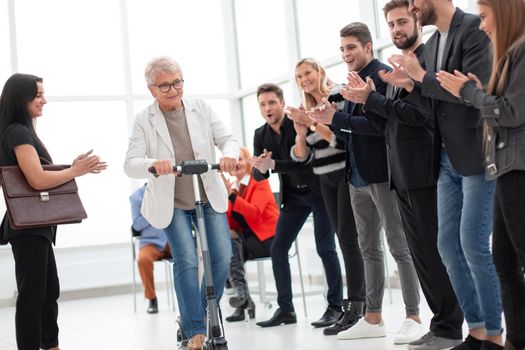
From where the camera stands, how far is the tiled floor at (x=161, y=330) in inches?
149

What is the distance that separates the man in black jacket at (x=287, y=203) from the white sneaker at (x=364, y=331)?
1.94 ft

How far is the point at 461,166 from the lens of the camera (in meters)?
2.73

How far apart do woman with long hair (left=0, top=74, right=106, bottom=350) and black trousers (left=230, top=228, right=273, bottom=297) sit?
183 cm

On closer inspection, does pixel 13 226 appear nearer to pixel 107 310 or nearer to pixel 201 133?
pixel 201 133

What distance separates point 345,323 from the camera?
154 inches

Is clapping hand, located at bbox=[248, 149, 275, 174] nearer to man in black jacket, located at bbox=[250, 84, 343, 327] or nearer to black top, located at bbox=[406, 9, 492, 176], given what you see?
man in black jacket, located at bbox=[250, 84, 343, 327]

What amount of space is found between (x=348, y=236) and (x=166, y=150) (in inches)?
44.0

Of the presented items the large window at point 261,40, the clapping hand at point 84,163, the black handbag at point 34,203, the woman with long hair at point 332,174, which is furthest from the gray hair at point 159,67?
the large window at point 261,40

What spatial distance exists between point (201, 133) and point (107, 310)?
128 inches

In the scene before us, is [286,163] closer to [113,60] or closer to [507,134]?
[507,134]

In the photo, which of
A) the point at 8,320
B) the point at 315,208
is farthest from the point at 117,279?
the point at 315,208

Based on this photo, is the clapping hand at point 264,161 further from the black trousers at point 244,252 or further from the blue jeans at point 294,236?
the black trousers at point 244,252

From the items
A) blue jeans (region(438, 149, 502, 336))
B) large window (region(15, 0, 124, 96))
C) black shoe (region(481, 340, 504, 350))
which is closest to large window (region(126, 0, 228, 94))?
large window (region(15, 0, 124, 96))

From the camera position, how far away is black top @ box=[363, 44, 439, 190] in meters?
3.07
